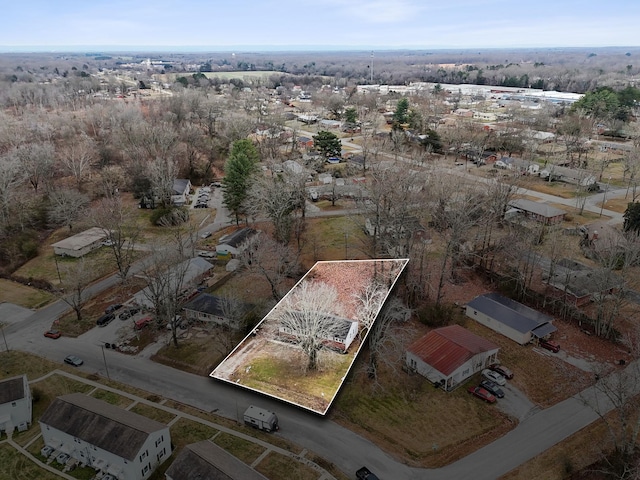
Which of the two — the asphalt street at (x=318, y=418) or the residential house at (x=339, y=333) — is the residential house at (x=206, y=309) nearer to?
the asphalt street at (x=318, y=418)

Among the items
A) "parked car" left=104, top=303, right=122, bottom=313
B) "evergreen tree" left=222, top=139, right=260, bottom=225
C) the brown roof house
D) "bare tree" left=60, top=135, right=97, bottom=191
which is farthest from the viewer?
"bare tree" left=60, top=135, right=97, bottom=191

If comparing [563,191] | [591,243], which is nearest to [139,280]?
[591,243]

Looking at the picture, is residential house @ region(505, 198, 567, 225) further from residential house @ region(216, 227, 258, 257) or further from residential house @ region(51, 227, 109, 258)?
residential house @ region(51, 227, 109, 258)

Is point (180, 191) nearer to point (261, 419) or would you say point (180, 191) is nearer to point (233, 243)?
point (233, 243)

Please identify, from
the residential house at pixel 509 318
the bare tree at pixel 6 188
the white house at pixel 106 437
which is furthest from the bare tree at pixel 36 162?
the residential house at pixel 509 318

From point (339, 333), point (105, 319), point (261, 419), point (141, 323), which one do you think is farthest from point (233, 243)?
point (261, 419)

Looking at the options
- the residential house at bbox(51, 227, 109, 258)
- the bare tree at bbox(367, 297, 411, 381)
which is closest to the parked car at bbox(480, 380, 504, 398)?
the bare tree at bbox(367, 297, 411, 381)
